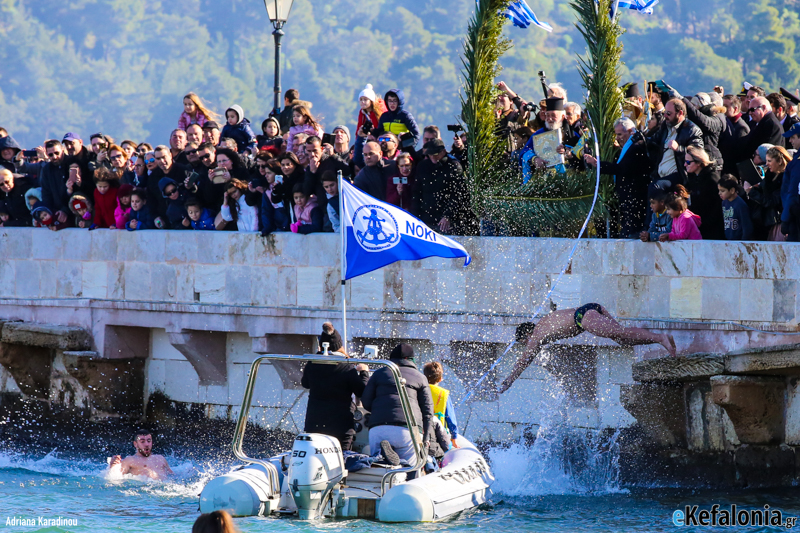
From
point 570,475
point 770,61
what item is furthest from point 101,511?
point 770,61

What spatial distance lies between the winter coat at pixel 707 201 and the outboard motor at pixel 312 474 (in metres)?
4.67

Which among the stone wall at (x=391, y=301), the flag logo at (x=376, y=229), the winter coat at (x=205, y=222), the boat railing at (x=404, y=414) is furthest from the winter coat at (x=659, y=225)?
the winter coat at (x=205, y=222)

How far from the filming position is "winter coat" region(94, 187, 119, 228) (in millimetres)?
15586

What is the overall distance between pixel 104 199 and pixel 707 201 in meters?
7.70

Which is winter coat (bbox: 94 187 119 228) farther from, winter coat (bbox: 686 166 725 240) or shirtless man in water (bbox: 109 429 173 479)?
winter coat (bbox: 686 166 725 240)

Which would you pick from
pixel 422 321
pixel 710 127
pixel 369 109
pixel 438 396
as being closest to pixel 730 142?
pixel 710 127

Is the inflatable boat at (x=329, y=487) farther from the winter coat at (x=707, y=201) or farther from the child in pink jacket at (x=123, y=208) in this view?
the child in pink jacket at (x=123, y=208)

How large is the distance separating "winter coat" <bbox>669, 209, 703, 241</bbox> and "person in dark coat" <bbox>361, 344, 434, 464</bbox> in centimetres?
310

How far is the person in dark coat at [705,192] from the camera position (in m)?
12.1

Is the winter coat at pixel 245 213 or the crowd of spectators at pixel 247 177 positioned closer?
the crowd of spectators at pixel 247 177

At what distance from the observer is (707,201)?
483 inches

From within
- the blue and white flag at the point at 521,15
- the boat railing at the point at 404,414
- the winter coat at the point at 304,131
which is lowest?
the boat railing at the point at 404,414

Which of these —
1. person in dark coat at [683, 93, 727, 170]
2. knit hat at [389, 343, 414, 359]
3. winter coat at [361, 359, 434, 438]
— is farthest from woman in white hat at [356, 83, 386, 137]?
winter coat at [361, 359, 434, 438]

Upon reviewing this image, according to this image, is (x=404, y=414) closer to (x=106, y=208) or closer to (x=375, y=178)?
(x=375, y=178)
